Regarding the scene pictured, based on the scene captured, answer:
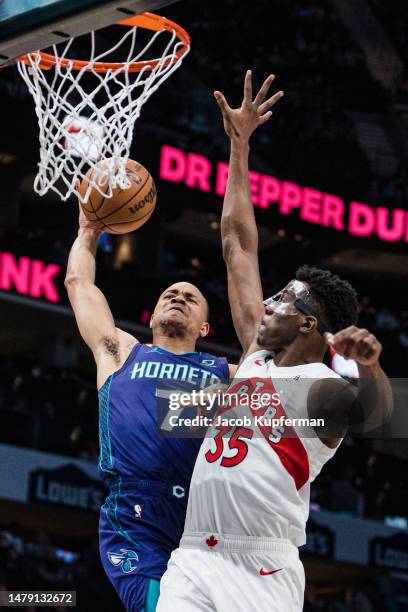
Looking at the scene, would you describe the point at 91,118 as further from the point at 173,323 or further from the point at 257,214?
the point at 257,214

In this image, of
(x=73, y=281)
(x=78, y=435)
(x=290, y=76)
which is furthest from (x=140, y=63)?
(x=290, y=76)

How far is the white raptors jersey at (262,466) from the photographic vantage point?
4.18 m

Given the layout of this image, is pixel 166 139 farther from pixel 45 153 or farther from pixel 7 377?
pixel 45 153

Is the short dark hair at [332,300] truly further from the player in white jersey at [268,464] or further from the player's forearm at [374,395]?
the player's forearm at [374,395]

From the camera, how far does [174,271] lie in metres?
23.1

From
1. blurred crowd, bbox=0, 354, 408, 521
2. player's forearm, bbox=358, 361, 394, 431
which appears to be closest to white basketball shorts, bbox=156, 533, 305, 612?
player's forearm, bbox=358, 361, 394, 431

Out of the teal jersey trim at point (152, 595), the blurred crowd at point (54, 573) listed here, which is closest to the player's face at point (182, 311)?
the teal jersey trim at point (152, 595)

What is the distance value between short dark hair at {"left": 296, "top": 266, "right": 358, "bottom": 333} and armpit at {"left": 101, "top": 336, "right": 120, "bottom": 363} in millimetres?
1095

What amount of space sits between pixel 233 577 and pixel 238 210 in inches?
65.3

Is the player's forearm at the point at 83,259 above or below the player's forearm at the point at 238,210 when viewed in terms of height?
below

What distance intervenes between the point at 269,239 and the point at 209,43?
458 centimetres

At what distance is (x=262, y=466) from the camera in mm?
4215

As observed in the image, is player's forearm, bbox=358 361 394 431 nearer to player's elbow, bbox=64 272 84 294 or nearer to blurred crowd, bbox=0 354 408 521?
player's elbow, bbox=64 272 84 294

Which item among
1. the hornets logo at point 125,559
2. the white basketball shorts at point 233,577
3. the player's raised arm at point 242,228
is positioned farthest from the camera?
the player's raised arm at point 242,228
